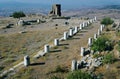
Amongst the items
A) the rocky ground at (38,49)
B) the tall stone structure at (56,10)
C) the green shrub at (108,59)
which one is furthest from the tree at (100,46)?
the tall stone structure at (56,10)

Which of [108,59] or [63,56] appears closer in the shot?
[108,59]

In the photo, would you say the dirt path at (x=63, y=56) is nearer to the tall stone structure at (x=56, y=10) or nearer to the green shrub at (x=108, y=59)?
the green shrub at (x=108, y=59)

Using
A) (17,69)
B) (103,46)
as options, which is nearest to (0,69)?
(17,69)

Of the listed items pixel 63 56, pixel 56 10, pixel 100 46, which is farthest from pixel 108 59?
pixel 56 10

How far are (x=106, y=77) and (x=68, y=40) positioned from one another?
16421mm

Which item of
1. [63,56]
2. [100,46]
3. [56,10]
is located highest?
[100,46]

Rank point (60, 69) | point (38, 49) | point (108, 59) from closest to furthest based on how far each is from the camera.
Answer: point (60, 69) < point (108, 59) < point (38, 49)

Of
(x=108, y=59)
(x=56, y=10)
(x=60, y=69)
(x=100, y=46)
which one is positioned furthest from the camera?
(x=56, y=10)

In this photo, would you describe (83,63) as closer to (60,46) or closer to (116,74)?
(116,74)

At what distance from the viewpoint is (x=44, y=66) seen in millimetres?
30766

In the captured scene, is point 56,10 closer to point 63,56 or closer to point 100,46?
point 63,56

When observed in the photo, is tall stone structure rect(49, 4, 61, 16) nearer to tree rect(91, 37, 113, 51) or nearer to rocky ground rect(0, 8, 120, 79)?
rocky ground rect(0, 8, 120, 79)

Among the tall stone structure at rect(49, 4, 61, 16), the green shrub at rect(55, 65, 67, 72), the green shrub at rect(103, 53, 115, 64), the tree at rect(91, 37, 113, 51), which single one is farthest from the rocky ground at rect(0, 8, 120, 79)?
the tall stone structure at rect(49, 4, 61, 16)

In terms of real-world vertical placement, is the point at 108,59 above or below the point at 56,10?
above
